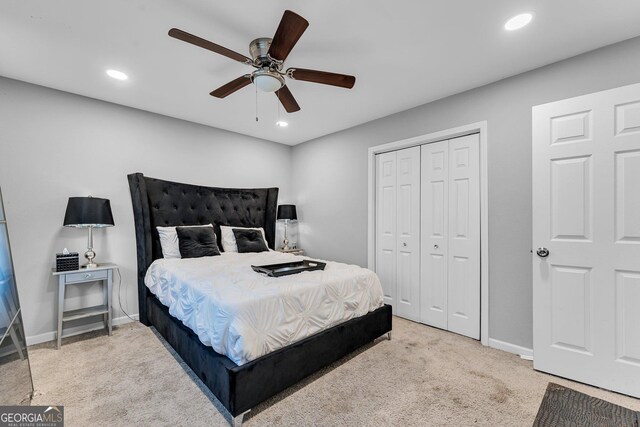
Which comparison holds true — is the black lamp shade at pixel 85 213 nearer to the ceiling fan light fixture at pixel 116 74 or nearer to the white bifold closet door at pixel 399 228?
the ceiling fan light fixture at pixel 116 74

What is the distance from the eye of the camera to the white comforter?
1817 mm

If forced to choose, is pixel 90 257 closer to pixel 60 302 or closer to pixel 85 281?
Result: pixel 85 281

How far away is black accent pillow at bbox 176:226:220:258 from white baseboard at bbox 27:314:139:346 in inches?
42.0

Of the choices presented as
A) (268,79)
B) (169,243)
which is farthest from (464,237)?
(169,243)

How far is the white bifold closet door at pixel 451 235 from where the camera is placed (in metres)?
3.00

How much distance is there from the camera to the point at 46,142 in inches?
116

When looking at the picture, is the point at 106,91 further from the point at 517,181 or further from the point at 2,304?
the point at 517,181

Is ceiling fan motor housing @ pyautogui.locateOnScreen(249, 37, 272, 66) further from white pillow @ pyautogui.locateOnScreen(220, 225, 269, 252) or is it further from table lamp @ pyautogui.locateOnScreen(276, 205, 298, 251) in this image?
table lamp @ pyautogui.locateOnScreen(276, 205, 298, 251)

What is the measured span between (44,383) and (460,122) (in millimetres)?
4392

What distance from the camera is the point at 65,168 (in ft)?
9.98

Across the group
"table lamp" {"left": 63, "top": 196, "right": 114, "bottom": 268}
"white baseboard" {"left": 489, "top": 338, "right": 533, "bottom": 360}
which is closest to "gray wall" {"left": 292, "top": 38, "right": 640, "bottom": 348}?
"white baseboard" {"left": 489, "top": 338, "right": 533, "bottom": 360}

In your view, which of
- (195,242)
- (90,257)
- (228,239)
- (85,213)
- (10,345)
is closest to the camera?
(10,345)

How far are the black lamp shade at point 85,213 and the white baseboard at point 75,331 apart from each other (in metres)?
1.17

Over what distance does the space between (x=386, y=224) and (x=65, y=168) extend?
12.4 feet
